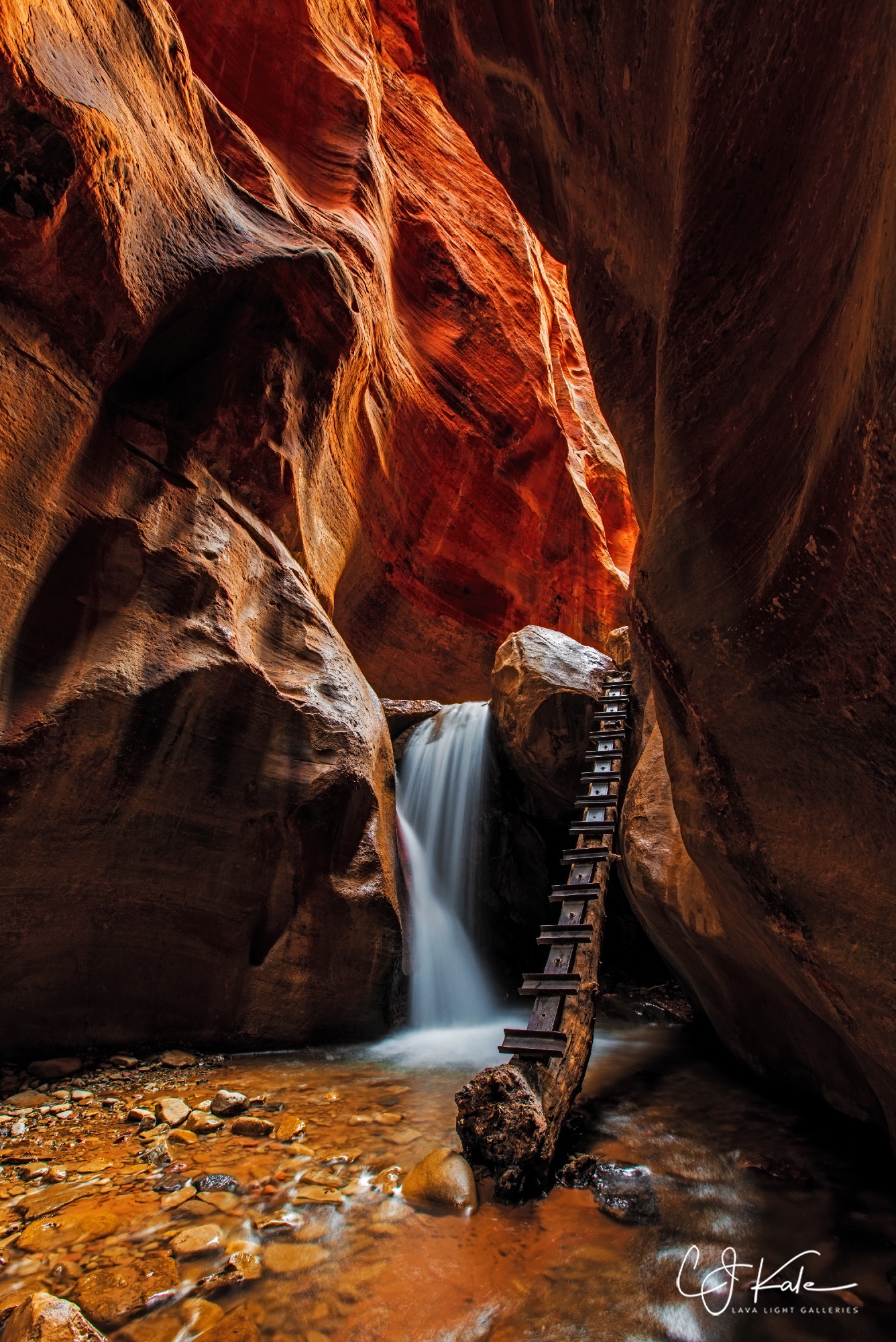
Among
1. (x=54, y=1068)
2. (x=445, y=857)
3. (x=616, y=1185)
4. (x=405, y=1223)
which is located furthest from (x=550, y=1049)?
(x=445, y=857)

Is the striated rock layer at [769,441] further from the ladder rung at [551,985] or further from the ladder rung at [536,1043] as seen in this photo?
the ladder rung at [536,1043]

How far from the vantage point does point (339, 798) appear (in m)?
5.93

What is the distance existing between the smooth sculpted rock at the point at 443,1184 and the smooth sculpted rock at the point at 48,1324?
139 cm

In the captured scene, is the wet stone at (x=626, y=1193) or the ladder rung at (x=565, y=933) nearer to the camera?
the wet stone at (x=626, y=1193)

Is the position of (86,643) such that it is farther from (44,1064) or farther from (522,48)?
(522,48)

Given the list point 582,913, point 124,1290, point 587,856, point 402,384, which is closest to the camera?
point 124,1290

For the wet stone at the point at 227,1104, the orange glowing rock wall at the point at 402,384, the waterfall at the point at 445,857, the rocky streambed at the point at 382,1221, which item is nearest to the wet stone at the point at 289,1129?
the rocky streambed at the point at 382,1221

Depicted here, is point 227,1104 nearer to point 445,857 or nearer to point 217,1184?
point 217,1184

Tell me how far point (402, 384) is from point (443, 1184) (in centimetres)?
1117

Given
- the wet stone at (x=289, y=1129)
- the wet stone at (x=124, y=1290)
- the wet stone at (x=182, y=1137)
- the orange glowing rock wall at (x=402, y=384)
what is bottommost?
the wet stone at (x=182, y=1137)

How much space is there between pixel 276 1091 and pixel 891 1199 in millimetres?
3459

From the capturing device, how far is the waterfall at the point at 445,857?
711 centimetres

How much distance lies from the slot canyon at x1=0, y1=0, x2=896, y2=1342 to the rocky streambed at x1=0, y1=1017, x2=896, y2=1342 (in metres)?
0.02

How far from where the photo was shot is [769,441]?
2.33 metres
